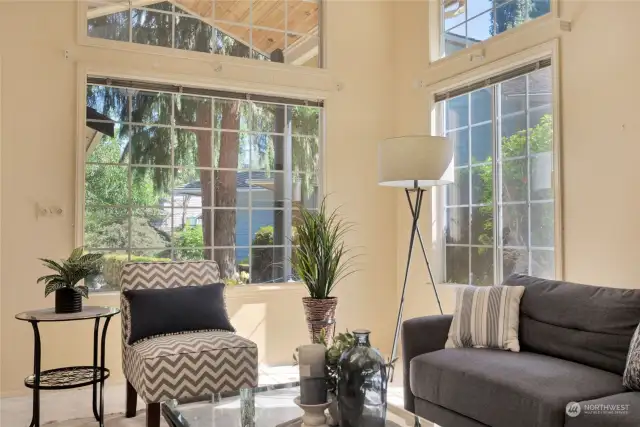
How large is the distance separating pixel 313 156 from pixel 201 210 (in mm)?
1112

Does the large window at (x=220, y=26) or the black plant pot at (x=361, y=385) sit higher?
the large window at (x=220, y=26)

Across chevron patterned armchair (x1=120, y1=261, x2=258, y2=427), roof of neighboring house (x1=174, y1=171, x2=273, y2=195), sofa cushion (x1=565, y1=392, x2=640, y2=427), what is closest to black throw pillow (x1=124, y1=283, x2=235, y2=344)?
chevron patterned armchair (x1=120, y1=261, x2=258, y2=427)

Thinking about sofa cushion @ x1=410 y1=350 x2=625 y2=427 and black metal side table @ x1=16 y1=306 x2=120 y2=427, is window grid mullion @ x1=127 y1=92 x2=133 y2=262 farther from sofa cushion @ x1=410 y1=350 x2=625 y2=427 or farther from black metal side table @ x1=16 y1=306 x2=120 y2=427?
sofa cushion @ x1=410 y1=350 x2=625 y2=427

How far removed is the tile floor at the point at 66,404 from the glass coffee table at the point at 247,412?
3.33 ft

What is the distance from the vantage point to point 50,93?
382 cm

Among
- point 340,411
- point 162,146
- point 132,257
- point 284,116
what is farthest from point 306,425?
point 284,116

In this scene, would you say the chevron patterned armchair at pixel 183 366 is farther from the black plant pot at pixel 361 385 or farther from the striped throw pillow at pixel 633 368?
the striped throw pillow at pixel 633 368

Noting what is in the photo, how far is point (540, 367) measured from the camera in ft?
8.11

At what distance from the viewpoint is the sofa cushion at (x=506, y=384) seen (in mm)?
2148

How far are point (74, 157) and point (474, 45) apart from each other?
3.12m

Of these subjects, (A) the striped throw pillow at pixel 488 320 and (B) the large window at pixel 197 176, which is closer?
(A) the striped throw pillow at pixel 488 320

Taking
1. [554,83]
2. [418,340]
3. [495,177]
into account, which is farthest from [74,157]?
[554,83]

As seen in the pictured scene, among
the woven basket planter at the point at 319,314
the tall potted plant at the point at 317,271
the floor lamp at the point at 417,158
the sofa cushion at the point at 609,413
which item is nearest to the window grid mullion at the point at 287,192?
the tall potted plant at the point at 317,271

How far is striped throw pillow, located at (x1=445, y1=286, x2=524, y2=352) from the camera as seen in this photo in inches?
114
